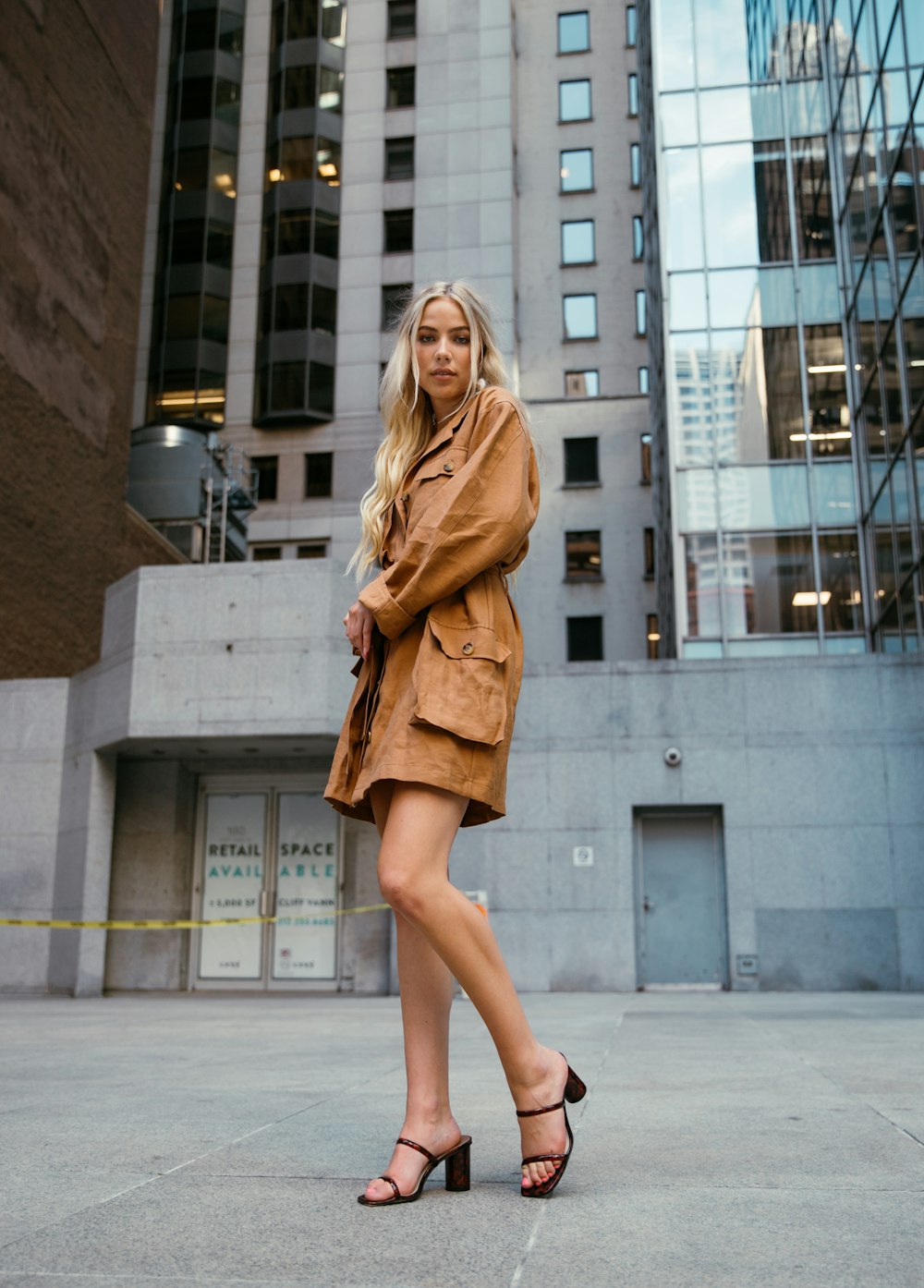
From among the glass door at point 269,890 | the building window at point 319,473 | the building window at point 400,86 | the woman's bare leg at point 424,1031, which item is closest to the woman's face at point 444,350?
the woman's bare leg at point 424,1031

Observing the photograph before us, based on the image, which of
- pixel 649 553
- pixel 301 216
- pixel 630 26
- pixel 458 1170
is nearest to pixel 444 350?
pixel 458 1170

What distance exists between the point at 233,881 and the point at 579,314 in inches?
1101

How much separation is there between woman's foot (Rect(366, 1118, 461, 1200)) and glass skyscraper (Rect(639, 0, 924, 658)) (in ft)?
56.5

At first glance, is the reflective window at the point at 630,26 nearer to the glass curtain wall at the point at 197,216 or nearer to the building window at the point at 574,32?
the building window at the point at 574,32

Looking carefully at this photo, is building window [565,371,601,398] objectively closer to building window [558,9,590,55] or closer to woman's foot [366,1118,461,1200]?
building window [558,9,590,55]

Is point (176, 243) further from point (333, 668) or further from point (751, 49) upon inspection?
point (333, 668)

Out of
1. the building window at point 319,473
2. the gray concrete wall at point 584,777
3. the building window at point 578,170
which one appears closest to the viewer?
the gray concrete wall at point 584,777

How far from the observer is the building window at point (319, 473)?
35.9 meters

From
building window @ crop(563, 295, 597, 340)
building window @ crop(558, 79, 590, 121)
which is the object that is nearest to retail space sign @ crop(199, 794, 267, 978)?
building window @ crop(563, 295, 597, 340)

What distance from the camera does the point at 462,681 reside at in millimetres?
2758

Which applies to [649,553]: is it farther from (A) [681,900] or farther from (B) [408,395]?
Result: (B) [408,395]

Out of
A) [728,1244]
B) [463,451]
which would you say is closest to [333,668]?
[463,451]

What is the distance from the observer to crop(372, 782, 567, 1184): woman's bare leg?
2.66m

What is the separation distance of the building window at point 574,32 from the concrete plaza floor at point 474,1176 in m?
42.3
